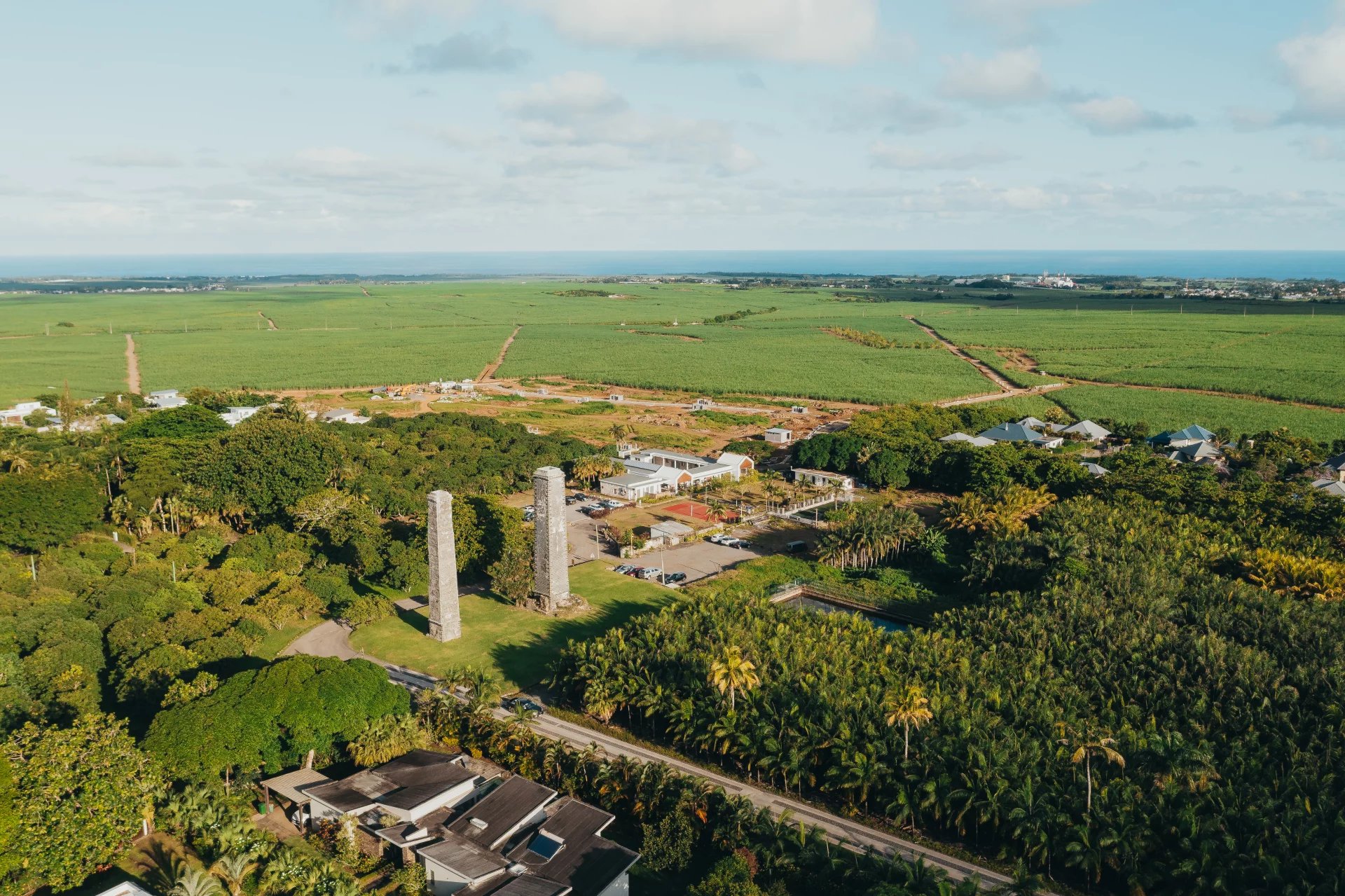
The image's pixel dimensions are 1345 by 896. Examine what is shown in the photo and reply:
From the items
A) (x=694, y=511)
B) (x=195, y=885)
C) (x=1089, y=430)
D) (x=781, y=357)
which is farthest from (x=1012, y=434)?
(x=195, y=885)

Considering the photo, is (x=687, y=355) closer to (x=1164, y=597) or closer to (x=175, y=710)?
(x=1164, y=597)

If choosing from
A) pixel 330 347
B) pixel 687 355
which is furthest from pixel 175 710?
pixel 330 347

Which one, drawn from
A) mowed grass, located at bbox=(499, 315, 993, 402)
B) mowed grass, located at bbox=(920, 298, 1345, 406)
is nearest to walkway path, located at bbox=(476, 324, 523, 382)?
mowed grass, located at bbox=(499, 315, 993, 402)

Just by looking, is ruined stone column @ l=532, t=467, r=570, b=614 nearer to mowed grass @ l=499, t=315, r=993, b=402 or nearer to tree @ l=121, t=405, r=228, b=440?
tree @ l=121, t=405, r=228, b=440

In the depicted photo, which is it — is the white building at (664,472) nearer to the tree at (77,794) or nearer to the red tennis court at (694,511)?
the red tennis court at (694,511)

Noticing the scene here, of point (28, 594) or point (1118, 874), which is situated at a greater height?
point (28, 594)
